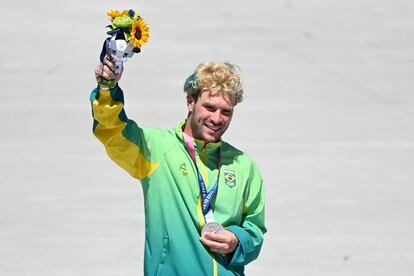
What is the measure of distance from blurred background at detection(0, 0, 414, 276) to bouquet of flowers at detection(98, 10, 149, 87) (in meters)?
2.80

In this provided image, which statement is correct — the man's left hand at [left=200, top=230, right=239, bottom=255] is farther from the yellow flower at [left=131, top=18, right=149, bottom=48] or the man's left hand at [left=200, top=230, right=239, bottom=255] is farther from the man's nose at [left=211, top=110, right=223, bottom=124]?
the yellow flower at [left=131, top=18, right=149, bottom=48]

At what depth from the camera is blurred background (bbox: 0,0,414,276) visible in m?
8.30

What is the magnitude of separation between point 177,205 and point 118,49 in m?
0.63

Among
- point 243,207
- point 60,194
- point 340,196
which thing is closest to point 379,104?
point 340,196

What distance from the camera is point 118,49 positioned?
5246 millimetres

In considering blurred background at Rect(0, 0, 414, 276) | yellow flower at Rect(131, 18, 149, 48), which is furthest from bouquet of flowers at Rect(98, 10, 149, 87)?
blurred background at Rect(0, 0, 414, 276)

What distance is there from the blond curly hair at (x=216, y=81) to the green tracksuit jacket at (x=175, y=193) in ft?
0.56

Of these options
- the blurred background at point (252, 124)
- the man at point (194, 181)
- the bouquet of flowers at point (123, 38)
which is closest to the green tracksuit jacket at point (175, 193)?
the man at point (194, 181)

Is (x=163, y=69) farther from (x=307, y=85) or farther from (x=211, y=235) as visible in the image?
(x=211, y=235)

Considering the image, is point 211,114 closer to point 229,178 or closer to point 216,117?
point 216,117

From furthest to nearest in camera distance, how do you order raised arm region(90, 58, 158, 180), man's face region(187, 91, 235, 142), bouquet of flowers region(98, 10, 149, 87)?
man's face region(187, 91, 235, 142), raised arm region(90, 58, 158, 180), bouquet of flowers region(98, 10, 149, 87)

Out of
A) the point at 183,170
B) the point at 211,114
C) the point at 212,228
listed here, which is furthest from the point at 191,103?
the point at 212,228

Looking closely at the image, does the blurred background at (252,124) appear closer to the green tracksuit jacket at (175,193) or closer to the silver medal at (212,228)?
the green tracksuit jacket at (175,193)

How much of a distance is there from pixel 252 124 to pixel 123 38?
14.9ft
